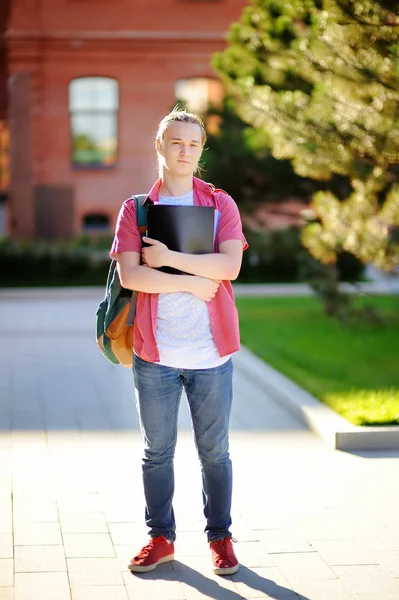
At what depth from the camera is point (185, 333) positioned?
4.41 metres

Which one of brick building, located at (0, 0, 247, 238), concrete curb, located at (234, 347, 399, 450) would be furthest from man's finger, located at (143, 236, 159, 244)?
brick building, located at (0, 0, 247, 238)

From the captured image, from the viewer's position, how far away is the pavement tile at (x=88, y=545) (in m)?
4.79

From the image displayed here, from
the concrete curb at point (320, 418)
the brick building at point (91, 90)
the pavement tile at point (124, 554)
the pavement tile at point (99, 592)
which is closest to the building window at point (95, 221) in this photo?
the brick building at point (91, 90)

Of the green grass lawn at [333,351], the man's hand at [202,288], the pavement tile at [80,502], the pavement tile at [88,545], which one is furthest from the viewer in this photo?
the green grass lawn at [333,351]

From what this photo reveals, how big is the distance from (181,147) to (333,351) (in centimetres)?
736

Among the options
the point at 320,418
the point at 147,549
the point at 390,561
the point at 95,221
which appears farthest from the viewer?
the point at 95,221

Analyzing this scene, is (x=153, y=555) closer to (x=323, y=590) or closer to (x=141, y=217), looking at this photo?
(x=323, y=590)

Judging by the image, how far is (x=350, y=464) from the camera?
6.46m

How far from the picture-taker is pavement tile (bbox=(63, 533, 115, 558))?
4.79 meters

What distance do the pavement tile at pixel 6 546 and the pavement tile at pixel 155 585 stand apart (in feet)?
1.98

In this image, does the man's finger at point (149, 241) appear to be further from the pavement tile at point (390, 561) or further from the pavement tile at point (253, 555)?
the pavement tile at point (390, 561)

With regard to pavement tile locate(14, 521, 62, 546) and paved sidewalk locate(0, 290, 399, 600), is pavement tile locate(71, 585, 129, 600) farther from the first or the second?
pavement tile locate(14, 521, 62, 546)

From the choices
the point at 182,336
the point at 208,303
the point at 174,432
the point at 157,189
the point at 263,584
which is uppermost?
the point at 157,189

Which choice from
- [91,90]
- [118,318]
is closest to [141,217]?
[118,318]
